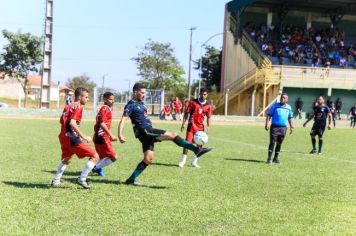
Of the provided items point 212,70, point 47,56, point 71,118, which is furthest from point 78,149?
point 212,70

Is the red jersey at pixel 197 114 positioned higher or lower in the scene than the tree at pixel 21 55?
lower

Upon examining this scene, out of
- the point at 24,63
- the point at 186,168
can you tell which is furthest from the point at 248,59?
the point at 186,168

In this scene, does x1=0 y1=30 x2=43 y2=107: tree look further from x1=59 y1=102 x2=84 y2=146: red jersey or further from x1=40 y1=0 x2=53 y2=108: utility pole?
x1=59 y1=102 x2=84 y2=146: red jersey

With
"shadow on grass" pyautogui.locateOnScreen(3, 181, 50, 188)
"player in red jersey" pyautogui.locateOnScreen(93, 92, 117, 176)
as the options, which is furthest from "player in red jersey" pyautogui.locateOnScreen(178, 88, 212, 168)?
"shadow on grass" pyautogui.locateOnScreen(3, 181, 50, 188)

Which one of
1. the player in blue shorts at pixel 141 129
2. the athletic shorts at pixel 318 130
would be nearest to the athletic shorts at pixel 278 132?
the athletic shorts at pixel 318 130

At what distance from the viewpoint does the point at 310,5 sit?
51.7m

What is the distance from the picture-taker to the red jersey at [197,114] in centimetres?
1211

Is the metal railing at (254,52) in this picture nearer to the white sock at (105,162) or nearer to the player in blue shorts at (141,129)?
the white sock at (105,162)

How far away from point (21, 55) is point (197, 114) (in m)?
39.4

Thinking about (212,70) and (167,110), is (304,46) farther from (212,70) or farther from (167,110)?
(212,70)

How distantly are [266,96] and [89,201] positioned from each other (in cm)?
4037

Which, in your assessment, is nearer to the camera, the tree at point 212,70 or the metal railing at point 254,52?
the metal railing at point 254,52

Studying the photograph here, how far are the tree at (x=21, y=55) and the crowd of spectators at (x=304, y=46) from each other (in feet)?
67.5

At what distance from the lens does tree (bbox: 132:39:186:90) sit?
6706 cm
